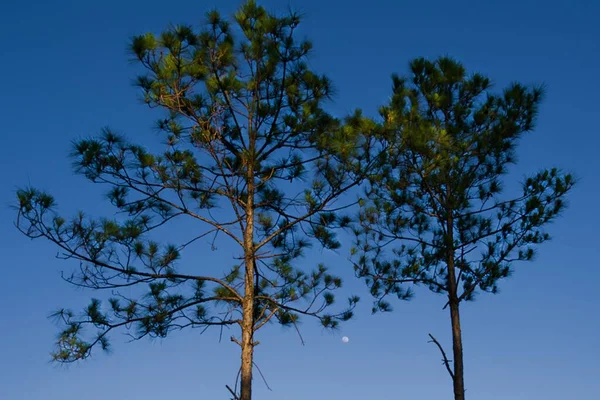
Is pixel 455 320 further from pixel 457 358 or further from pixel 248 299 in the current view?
pixel 248 299

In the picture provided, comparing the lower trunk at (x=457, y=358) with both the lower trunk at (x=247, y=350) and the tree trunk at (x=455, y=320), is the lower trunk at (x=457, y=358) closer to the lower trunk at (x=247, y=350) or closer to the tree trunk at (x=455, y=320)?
the tree trunk at (x=455, y=320)

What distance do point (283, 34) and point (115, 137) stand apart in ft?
6.56

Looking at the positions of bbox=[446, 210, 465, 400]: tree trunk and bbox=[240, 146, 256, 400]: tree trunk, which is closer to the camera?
bbox=[240, 146, 256, 400]: tree trunk

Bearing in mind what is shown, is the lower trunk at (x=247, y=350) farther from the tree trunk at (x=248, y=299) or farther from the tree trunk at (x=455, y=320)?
the tree trunk at (x=455, y=320)

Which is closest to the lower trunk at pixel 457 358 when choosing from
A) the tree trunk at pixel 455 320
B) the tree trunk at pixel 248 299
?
the tree trunk at pixel 455 320

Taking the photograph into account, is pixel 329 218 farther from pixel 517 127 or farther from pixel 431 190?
pixel 517 127

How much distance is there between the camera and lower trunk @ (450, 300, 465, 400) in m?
8.08

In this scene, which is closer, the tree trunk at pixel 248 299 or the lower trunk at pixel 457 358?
the tree trunk at pixel 248 299

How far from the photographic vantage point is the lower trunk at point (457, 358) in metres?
8.08

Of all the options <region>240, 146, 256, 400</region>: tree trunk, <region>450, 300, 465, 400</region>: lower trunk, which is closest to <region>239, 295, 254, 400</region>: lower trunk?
<region>240, 146, 256, 400</region>: tree trunk

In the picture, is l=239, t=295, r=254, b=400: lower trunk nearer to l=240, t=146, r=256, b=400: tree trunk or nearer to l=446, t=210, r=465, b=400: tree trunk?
l=240, t=146, r=256, b=400: tree trunk

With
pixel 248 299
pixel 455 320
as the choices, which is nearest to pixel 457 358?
pixel 455 320

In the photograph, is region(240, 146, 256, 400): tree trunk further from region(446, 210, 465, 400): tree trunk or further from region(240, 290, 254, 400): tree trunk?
region(446, 210, 465, 400): tree trunk

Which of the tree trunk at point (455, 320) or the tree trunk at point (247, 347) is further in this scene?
the tree trunk at point (455, 320)
